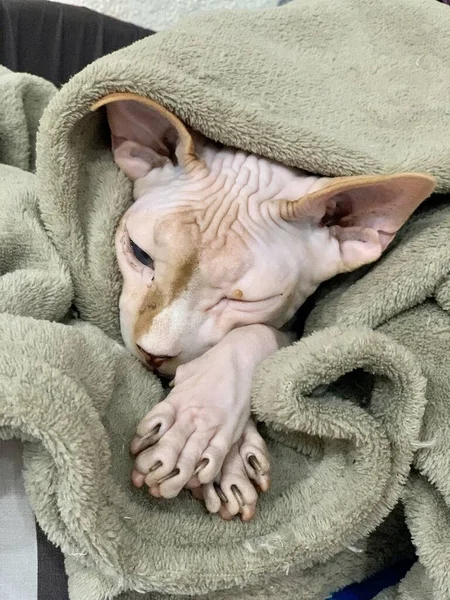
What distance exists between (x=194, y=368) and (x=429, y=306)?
0.33 meters

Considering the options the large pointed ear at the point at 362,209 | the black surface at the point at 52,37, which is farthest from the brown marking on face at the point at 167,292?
the black surface at the point at 52,37

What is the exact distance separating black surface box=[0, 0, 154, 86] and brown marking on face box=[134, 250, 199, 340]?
3.33ft

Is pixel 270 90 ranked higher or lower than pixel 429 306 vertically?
higher

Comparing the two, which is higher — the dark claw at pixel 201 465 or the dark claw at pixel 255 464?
the dark claw at pixel 201 465

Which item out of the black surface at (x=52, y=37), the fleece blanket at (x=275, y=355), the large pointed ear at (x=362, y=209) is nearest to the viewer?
the fleece blanket at (x=275, y=355)

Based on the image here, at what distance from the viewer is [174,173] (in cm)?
96

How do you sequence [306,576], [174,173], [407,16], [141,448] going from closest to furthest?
1. [141,448]
2. [306,576]
3. [174,173]
4. [407,16]

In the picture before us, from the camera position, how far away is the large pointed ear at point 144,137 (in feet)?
→ 2.88

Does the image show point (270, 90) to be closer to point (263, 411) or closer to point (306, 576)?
point (263, 411)

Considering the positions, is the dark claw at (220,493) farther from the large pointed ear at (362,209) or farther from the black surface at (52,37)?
the black surface at (52,37)

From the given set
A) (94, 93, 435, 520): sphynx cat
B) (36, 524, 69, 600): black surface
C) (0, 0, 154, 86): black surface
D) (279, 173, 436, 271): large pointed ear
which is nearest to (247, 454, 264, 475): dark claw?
(94, 93, 435, 520): sphynx cat

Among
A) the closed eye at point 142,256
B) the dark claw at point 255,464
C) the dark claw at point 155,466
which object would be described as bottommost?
the dark claw at point 255,464

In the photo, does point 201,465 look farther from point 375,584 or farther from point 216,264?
point 375,584

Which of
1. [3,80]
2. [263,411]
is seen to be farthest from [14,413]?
[3,80]
